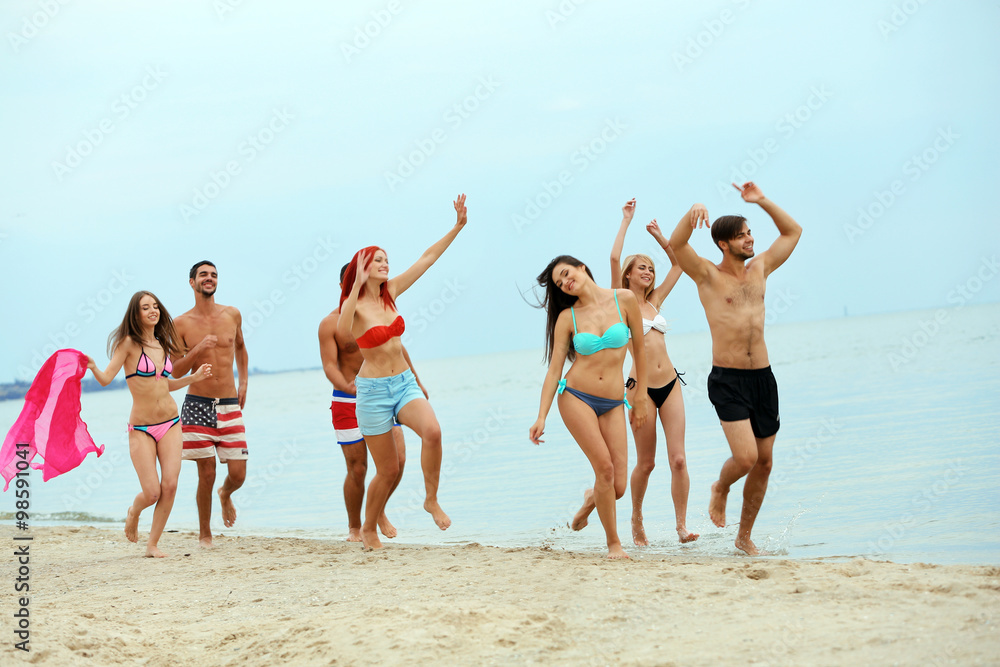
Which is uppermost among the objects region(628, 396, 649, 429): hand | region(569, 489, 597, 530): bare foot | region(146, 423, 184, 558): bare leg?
region(628, 396, 649, 429): hand

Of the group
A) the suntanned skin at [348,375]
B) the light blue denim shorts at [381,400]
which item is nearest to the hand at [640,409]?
the light blue denim shorts at [381,400]

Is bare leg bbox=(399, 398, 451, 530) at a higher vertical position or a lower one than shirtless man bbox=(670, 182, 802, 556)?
lower

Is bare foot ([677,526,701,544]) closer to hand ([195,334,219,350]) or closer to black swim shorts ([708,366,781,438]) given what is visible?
black swim shorts ([708,366,781,438])

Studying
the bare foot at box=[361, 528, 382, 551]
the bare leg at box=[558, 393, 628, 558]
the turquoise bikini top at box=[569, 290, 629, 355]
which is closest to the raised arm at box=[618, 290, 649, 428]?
the turquoise bikini top at box=[569, 290, 629, 355]

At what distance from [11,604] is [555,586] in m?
3.58

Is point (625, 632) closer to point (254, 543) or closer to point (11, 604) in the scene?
point (11, 604)

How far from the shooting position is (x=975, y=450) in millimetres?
10102

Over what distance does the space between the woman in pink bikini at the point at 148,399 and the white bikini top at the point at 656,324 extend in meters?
3.72

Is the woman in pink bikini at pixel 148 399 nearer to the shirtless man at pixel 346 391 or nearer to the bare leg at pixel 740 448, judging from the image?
the shirtless man at pixel 346 391

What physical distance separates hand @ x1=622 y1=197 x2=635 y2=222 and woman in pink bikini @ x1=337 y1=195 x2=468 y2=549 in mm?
1632

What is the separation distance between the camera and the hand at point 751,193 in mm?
6071

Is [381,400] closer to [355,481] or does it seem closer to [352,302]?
[352,302]

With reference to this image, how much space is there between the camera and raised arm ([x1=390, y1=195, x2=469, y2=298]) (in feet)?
22.4

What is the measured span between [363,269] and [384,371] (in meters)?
0.81
